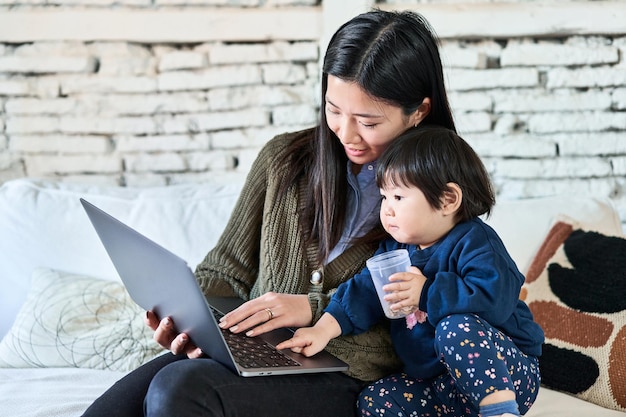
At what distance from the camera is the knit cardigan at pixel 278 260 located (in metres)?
1.62

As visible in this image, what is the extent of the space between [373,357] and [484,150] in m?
1.16

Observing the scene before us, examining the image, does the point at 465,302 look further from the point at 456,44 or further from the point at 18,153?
the point at 18,153

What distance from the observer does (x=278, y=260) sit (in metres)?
1.72

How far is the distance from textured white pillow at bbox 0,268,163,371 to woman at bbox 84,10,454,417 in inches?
18.0

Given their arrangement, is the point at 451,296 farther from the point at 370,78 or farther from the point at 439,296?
the point at 370,78

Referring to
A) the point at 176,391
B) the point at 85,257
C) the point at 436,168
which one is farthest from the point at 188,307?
the point at 85,257

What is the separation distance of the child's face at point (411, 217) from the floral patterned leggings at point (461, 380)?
0.61ft

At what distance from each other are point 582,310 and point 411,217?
749 millimetres

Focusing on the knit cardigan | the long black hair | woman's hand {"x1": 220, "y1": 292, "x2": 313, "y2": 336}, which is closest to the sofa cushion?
the knit cardigan

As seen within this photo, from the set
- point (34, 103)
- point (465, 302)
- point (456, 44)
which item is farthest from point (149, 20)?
point (465, 302)

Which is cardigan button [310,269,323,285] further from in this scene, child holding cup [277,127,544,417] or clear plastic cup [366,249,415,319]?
clear plastic cup [366,249,415,319]

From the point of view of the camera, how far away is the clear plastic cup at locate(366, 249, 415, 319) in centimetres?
148

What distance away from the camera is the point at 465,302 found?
1410mm

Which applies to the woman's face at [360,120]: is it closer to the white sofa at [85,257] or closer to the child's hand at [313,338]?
the child's hand at [313,338]
